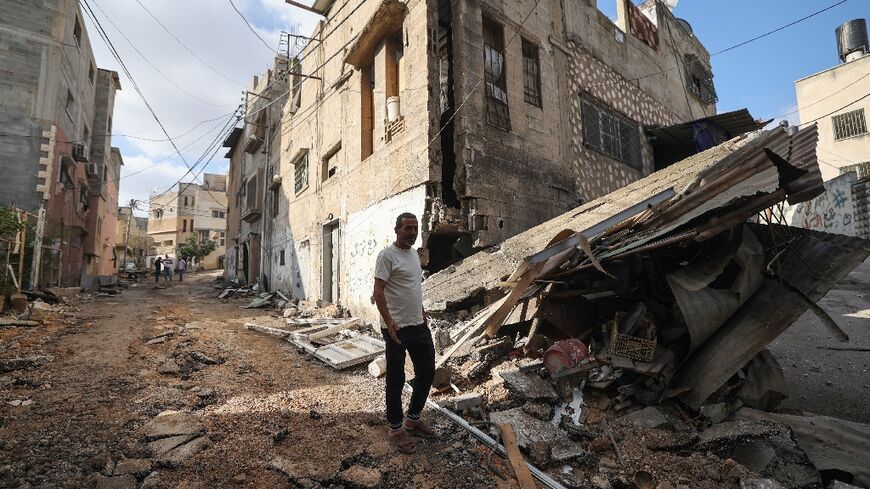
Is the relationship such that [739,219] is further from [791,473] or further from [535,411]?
[535,411]

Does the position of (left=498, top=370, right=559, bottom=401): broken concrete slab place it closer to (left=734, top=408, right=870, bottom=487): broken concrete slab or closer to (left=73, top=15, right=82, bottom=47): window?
(left=734, top=408, right=870, bottom=487): broken concrete slab

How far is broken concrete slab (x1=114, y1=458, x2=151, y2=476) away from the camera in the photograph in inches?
103

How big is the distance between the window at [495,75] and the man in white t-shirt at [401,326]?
5.15 metres

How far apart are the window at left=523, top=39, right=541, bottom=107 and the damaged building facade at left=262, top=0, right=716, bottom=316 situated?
0.09ft

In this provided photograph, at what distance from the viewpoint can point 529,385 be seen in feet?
12.0

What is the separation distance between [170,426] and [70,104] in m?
17.3

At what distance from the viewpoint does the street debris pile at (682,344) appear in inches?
110

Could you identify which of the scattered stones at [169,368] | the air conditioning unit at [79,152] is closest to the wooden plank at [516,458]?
the scattered stones at [169,368]

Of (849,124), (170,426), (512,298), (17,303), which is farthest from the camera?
(849,124)

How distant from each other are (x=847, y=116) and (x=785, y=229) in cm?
2383

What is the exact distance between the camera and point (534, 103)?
850cm

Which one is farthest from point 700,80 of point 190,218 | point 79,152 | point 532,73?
point 190,218

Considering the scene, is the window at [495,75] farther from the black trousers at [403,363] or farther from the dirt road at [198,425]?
the black trousers at [403,363]

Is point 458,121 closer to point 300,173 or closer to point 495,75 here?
point 495,75
